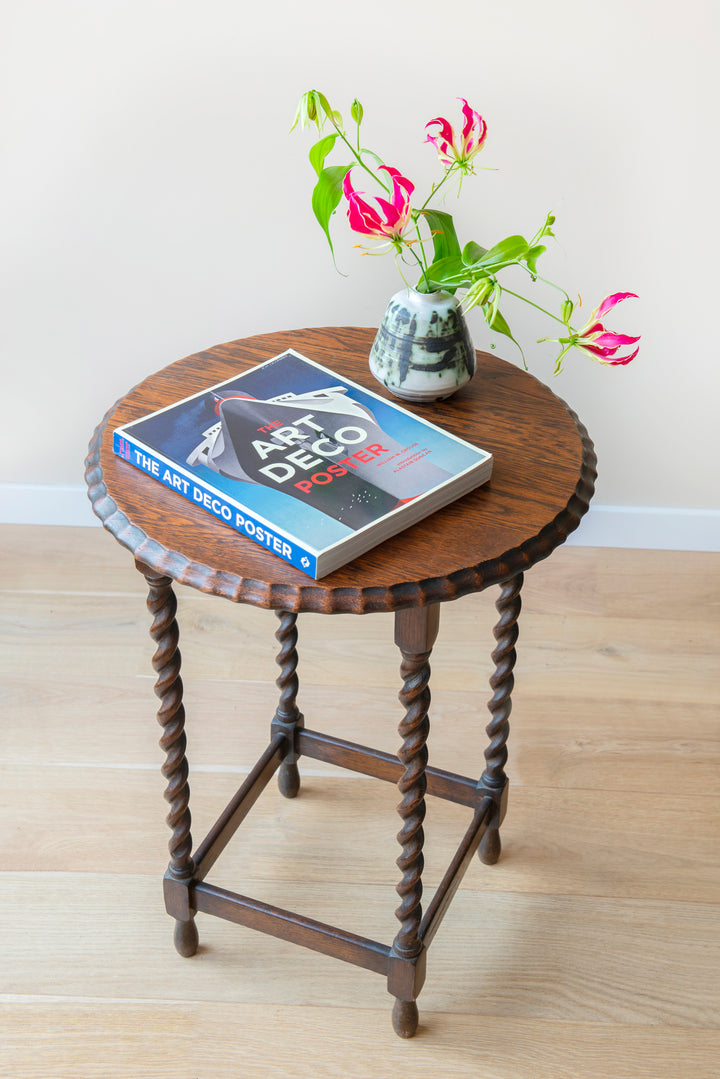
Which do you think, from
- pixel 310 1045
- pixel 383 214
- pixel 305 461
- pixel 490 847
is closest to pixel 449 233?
pixel 383 214

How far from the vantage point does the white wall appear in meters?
1.68

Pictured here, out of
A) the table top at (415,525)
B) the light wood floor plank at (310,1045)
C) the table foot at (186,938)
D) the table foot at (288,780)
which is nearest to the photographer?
the table top at (415,525)

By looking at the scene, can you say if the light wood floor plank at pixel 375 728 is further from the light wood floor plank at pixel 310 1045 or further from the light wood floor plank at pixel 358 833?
the light wood floor plank at pixel 310 1045

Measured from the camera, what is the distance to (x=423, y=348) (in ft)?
3.83

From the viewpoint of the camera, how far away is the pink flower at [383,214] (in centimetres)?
105

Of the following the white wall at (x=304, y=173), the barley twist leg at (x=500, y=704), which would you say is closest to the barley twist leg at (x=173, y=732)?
the barley twist leg at (x=500, y=704)

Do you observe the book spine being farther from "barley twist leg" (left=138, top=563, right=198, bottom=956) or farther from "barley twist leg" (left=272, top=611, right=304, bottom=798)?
"barley twist leg" (left=272, top=611, right=304, bottom=798)

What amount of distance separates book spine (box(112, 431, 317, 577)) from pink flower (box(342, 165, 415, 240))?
1.01 ft

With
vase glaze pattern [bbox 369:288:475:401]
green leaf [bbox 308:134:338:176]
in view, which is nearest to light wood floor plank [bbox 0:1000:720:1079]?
vase glaze pattern [bbox 369:288:475:401]

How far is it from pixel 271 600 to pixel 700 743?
1039mm

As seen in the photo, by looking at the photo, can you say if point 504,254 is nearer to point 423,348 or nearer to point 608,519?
point 423,348

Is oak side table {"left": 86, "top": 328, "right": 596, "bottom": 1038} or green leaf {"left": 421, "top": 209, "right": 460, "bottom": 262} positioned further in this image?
green leaf {"left": 421, "top": 209, "right": 460, "bottom": 262}

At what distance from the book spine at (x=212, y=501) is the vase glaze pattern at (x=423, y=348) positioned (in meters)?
0.29

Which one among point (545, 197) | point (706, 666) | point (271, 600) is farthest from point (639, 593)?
point (271, 600)
